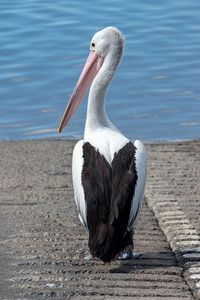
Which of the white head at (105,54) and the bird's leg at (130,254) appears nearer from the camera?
the bird's leg at (130,254)

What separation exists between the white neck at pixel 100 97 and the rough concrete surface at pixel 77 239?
0.80 meters

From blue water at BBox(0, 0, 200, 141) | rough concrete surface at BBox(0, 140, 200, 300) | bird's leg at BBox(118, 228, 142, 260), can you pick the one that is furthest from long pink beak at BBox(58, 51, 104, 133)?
blue water at BBox(0, 0, 200, 141)

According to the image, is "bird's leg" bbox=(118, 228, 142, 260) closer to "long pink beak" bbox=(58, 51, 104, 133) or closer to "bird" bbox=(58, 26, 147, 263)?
"bird" bbox=(58, 26, 147, 263)

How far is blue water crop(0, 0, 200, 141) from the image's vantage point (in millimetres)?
9203

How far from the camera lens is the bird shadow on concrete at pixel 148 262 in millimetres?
4539

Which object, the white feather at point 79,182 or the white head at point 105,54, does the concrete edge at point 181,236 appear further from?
the white head at point 105,54

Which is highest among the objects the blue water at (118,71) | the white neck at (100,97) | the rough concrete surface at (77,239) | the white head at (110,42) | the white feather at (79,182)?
the white head at (110,42)

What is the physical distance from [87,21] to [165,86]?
3.76m

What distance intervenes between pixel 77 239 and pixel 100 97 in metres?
1.03

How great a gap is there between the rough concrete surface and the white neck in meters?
0.80

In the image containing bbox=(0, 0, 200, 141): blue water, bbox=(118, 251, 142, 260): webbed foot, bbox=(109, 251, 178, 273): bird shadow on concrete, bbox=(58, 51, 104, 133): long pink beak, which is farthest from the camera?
bbox=(0, 0, 200, 141): blue water

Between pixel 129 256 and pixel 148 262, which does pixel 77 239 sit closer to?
pixel 129 256

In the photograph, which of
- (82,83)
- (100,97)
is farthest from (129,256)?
(82,83)

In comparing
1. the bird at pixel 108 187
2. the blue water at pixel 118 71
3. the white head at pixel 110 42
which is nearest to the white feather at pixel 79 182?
the bird at pixel 108 187
